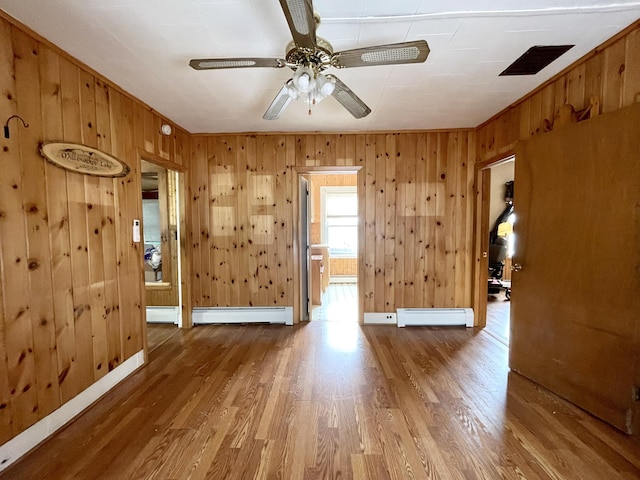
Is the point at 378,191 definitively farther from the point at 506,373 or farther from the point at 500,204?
the point at 500,204

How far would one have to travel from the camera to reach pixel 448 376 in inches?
94.0

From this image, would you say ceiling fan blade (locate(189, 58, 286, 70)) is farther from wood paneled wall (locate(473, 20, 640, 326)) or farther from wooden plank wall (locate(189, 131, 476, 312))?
wood paneled wall (locate(473, 20, 640, 326))

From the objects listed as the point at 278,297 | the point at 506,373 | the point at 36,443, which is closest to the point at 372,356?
the point at 506,373

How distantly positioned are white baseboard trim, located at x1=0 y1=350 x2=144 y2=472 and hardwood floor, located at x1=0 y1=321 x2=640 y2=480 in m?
0.05

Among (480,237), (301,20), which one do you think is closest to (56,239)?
(301,20)

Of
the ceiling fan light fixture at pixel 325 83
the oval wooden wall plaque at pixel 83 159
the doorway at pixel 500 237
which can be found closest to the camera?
the ceiling fan light fixture at pixel 325 83

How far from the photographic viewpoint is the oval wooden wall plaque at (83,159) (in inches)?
69.4

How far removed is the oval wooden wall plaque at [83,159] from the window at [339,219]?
4888 mm

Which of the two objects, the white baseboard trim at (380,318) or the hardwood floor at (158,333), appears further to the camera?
the white baseboard trim at (380,318)

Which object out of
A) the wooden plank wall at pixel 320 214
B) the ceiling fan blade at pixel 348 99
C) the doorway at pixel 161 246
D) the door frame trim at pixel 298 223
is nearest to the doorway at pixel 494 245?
the door frame trim at pixel 298 223

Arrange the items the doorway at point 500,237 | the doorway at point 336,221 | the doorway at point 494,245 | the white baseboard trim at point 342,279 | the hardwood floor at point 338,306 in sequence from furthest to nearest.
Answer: the doorway at point 336,221, the white baseboard trim at point 342,279, the doorway at point 500,237, the hardwood floor at point 338,306, the doorway at point 494,245

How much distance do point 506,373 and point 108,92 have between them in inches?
164

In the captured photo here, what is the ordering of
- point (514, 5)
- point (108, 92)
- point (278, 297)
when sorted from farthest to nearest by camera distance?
point (278, 297) < point (108, 92) < point (514, 5)

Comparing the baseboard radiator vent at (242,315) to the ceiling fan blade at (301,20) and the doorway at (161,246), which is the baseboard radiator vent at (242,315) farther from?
the ceiling fan blade at (301,20)
